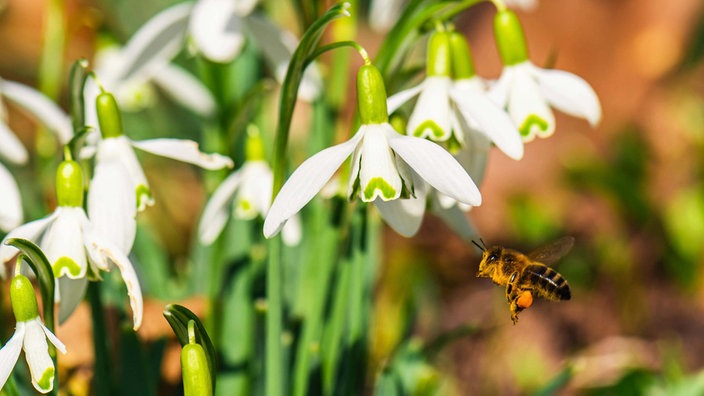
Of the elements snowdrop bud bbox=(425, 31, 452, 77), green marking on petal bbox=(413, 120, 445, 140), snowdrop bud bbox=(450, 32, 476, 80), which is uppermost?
snowdrop bud bbox=(425, 31, 452, 77)

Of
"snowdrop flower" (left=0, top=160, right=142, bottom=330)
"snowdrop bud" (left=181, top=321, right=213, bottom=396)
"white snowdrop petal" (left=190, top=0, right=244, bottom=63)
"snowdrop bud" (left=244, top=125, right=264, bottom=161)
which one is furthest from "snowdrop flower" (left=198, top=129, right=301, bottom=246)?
"snowdrop bud" (left=181, top=321, right=213, bottom=396)

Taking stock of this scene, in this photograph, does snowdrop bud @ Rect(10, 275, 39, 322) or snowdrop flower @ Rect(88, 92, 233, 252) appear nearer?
snowdrop bud @ Rect(10, 275, 39, 322)

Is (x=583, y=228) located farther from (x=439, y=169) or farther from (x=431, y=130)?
(x=439, y=169)

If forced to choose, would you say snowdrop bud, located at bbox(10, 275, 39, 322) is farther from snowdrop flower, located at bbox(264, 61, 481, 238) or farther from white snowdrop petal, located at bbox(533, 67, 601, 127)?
white snowdrop petal, located at bbox(533, 67, 601, 127)

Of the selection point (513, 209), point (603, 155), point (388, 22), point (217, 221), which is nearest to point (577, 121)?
point (603, 155)

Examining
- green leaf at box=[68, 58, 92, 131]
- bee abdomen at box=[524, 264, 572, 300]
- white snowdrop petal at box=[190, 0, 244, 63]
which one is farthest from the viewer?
white snowdrop petal at box=[190, 0, 244, 63]

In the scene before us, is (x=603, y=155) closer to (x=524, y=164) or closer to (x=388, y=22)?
(x=524, y=164)

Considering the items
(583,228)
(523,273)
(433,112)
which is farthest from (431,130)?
(583,228)
